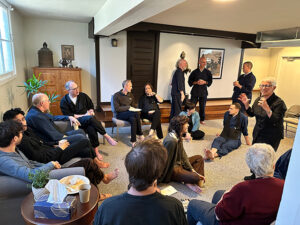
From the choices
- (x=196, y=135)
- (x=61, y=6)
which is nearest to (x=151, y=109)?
(x=196, y=135)

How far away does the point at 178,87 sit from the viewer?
4.58 metres

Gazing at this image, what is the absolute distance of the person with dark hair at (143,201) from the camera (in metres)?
0.88

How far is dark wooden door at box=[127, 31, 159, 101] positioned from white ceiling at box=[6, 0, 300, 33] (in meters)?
0.83

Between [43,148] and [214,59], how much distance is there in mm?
5423

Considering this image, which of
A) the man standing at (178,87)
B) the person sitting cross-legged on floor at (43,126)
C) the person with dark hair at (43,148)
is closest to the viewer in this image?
the person with dark hair at (43,148)

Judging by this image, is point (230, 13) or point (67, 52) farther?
point (67, 52)

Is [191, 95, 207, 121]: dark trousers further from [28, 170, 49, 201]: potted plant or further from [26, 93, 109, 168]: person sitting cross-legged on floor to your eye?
[28, 170, 49, 201]: potted plant

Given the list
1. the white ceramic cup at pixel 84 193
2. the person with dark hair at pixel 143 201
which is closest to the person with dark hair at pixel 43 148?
the white ceramic cup at pixel 84 193

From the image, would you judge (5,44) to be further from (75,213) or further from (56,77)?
(75,213)

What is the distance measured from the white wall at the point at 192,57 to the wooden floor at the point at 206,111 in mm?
426

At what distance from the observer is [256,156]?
1.44 m

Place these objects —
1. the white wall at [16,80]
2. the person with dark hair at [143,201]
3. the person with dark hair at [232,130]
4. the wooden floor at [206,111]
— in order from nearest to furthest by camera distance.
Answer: the person with dark hair at [143,201] → the white wall at [16,80] → the person with dark hair at [232,130] → the wooden floor at [206,111]

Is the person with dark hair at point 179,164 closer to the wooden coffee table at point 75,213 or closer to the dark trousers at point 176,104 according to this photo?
the wooden coffee table at point 75,213

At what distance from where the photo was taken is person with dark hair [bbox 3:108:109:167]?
2.00 metres
